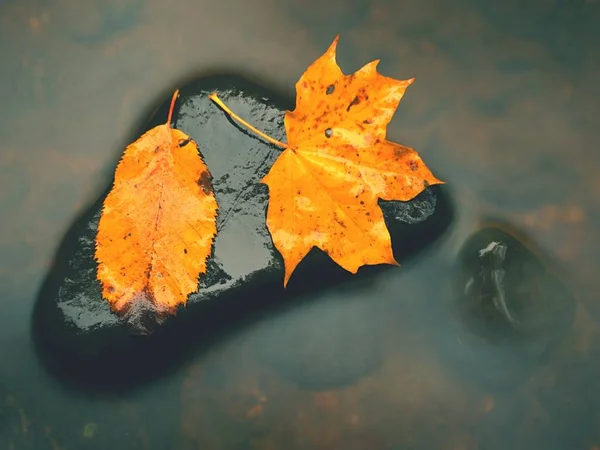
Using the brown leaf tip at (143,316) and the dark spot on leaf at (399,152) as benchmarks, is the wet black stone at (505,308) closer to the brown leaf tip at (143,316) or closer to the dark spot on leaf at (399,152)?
the dark spot on leaf at (399,152)

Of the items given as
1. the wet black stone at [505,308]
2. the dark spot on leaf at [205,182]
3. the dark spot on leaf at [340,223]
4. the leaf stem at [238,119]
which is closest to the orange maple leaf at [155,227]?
the dark spot on leaf at [205,182]

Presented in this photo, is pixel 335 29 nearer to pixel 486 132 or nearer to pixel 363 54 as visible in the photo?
pixel 363 54

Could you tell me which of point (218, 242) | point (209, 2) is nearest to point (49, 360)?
point (218, 242)

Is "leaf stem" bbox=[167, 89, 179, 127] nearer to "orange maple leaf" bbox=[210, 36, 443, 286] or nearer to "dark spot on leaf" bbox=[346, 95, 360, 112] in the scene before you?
"orange maple leaf" bbox=[210, 36, 443, 286]

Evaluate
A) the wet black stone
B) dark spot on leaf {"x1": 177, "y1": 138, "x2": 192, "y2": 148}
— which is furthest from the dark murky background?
dark spot on leaf {"x1": 177, "y1": 138, "x2": 192, "y2": 148}

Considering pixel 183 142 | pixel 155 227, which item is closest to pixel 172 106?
pixel 183 142

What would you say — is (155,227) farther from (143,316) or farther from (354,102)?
(354,102)
